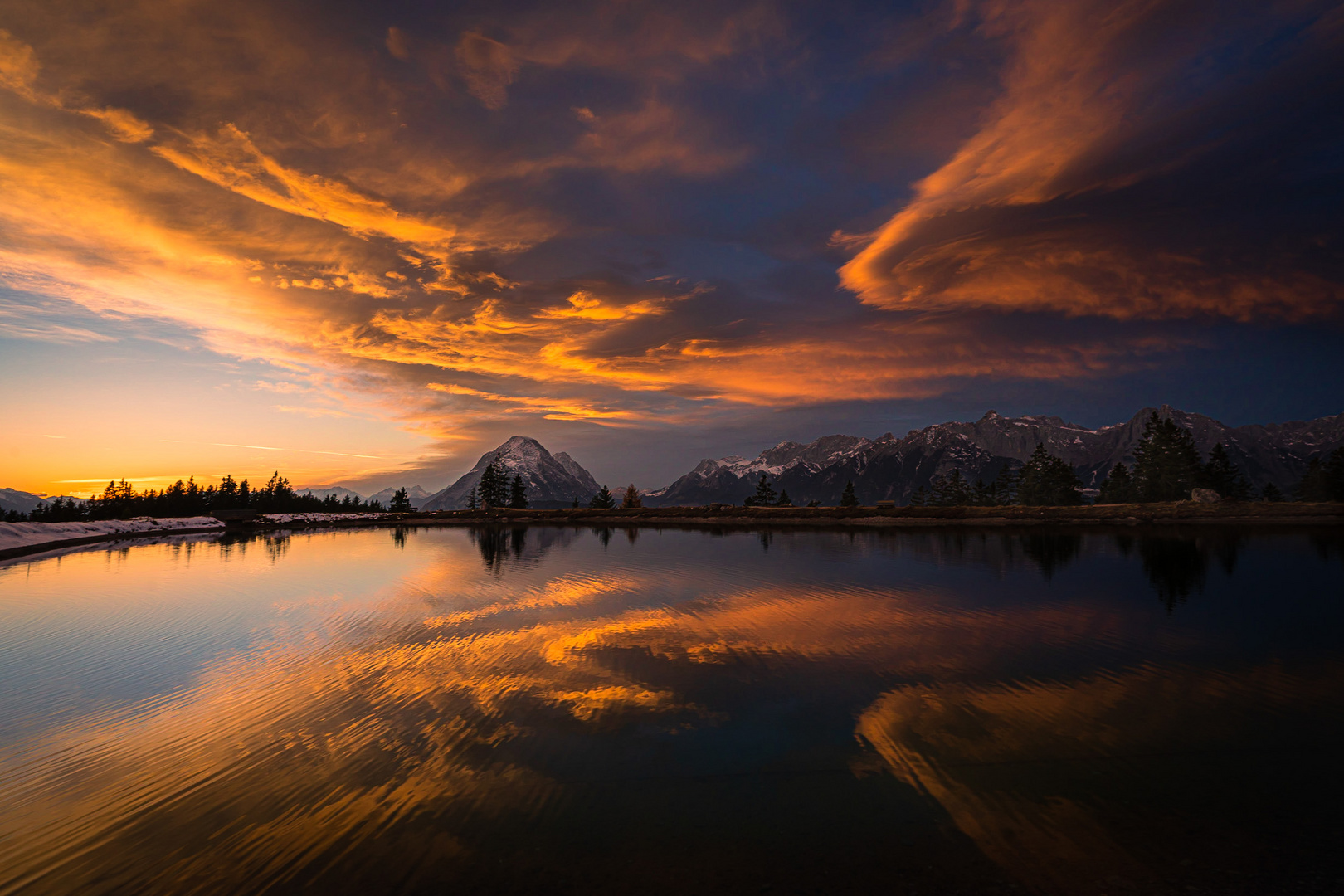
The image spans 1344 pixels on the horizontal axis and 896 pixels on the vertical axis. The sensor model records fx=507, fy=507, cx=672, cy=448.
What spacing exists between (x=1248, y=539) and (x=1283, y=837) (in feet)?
228

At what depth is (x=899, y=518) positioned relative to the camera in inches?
3681

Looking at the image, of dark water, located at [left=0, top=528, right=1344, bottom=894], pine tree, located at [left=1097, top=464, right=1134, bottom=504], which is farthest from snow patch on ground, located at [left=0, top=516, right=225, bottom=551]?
Answer: pine tree, located at [left=1097, top=464, right=1134, bottom=504]

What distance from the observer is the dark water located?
25.8ft

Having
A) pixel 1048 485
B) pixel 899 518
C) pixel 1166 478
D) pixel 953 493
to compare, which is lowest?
pixel 899 518

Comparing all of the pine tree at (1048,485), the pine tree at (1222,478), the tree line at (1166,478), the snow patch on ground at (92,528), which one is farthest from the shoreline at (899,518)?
the pine tree at (1222,478)

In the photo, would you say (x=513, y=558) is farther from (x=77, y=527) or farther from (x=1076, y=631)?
(x=77, y=527)

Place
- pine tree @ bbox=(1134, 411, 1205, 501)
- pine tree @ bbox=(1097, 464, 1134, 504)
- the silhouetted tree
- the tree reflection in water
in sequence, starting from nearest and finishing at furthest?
the tree reflection in water → pine tree @ bbox=(1134, 411, 1205, 501) → pine tree @ bbox=(1097, 464, 1134, 504) → the silhouetted tree

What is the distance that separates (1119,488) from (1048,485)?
51.9ft

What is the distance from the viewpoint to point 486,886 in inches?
293

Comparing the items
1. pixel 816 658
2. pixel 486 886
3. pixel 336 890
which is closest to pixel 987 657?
pixel 816 658

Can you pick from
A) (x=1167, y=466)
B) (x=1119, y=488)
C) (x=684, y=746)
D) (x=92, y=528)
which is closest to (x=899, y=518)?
(x=1167, y=466)

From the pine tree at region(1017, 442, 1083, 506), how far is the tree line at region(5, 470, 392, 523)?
184098mm

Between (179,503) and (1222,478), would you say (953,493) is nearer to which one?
(1222,478)

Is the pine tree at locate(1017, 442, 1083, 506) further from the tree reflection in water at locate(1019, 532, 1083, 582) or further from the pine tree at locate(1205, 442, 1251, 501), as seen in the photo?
the tree reflection in water at locate(1019, 532, 1083, 582)
